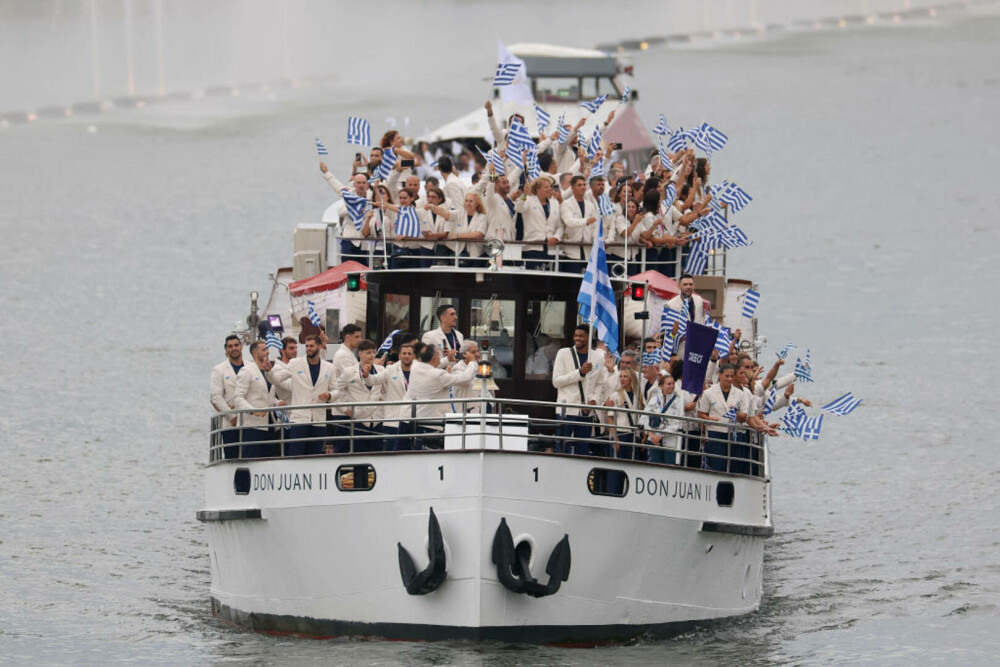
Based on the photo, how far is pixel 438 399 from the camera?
2684cm

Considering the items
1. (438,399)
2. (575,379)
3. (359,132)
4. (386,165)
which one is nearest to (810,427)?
(575,379)

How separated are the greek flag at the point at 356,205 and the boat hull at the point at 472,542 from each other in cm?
475

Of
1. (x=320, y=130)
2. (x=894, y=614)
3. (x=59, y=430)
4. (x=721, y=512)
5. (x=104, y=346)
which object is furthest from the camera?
(x=320, y=130)

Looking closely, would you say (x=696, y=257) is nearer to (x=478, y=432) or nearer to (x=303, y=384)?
(x=303, y=384)

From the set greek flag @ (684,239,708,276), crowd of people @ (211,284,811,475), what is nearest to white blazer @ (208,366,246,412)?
crowd of people @ (211,284,811,475)

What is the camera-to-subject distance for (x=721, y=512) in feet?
94.6

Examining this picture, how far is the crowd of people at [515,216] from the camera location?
30984 millimetres

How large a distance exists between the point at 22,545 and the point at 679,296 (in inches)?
578

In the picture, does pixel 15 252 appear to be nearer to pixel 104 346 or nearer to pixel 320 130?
pixel 104 346

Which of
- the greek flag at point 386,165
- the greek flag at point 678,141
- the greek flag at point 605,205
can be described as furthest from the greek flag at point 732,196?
the greek flag at point 386,165

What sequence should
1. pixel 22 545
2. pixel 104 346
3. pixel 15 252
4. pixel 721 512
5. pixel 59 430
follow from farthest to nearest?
pixel 15 252 < pixel 104 346 < pixel 59 430 < pixel 22 545 < pixel 721 512

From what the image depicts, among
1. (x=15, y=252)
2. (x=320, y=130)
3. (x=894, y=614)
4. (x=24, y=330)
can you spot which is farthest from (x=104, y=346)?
(x=320, y=130)

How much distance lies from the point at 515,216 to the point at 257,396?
5118 mm

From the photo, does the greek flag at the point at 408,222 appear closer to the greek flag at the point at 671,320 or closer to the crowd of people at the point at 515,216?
the crowd of people at the point at 515,216
